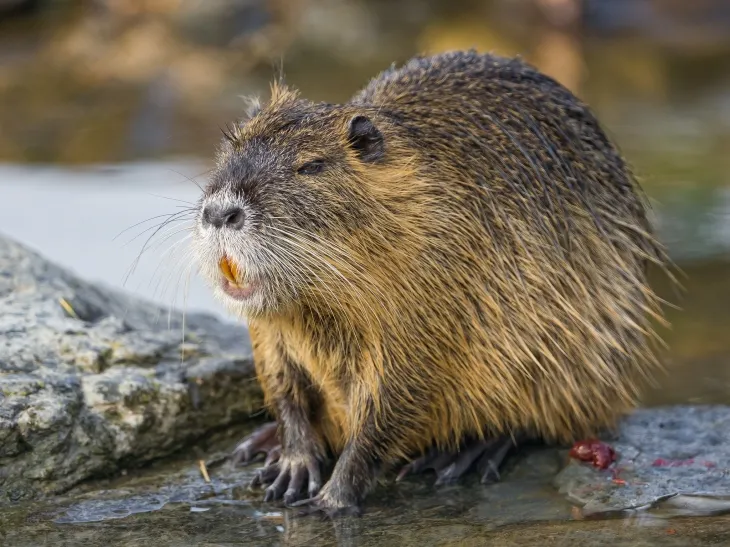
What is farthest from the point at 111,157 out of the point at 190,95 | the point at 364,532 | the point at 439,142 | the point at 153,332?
the point at 364,532

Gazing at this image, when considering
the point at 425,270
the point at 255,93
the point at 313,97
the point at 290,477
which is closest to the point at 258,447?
the point at 290,477

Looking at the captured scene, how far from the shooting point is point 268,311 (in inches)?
145

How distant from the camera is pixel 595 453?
4090 millimetres

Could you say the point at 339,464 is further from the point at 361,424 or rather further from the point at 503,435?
the point at 503,435

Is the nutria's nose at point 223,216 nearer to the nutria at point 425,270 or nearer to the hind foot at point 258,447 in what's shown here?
the nutria at point 425,270

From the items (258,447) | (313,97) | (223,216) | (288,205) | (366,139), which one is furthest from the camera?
(313,97)

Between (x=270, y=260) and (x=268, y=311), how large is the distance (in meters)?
0.20

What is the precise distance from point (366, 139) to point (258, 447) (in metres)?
1.19

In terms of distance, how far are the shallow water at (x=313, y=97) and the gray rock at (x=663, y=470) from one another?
12 centimetres

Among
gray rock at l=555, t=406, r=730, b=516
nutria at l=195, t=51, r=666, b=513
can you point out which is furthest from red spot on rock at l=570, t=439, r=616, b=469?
nutria at l=195, t=51, r=666, b=513

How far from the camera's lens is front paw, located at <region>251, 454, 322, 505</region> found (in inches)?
156

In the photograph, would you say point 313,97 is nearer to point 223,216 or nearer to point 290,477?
point 290,477

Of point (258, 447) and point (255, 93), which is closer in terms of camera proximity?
point (258, 447)

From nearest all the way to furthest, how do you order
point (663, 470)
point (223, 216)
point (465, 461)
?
1. point (223, 216)
2. point (663, 470)
3. point (465, 461)
